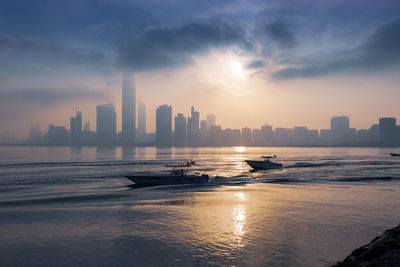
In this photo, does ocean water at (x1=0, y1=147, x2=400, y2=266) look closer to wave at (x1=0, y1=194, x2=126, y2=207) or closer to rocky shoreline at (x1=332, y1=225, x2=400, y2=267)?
wave at (x1=0, y1=194, x2=126, y2=207)

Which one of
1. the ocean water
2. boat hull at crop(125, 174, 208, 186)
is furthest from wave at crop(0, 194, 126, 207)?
boat hull at crop(125, 174, 208, 186)

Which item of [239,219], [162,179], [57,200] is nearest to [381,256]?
[239,219]

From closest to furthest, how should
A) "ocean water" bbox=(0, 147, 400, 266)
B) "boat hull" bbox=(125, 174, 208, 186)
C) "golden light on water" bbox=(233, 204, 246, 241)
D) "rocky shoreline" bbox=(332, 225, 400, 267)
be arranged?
1. "rocky shoreline" bbox=(332, 225, 400, 267)
2. "ocean water" bbox=(0, 147, 400, 266)
3. "golden light on water" bbox=(233, 204, 246, 241)
4. "boat hull" bbox=(125, 174, 208, 186)

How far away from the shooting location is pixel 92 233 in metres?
22.4

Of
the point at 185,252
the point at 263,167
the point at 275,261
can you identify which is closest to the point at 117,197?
the point at 185,252

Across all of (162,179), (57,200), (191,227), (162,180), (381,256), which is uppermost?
(381,256)

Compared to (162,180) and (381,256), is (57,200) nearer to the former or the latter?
(162,180)

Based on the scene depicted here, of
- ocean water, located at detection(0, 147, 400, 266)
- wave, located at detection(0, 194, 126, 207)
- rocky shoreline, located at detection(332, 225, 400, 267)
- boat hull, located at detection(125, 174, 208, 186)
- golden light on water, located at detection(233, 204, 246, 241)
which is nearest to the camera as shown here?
rocky shoreline, located at detection(332, 225, 400, 267)

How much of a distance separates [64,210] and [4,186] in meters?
27.8

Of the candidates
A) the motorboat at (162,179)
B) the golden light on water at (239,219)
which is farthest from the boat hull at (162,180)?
the golden light on water at (239,219)

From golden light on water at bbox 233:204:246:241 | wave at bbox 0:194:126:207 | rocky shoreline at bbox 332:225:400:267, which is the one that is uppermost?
rocky shoreline at bbox 332:225:400:267

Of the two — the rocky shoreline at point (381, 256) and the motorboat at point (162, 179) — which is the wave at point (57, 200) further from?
the rocky shoreline at point (381, 256)

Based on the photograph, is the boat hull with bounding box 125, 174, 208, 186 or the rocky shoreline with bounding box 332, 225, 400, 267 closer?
the rocky shoreline with bounding box 332, 225, 400, 267

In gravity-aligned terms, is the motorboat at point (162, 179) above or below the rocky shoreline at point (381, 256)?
below
